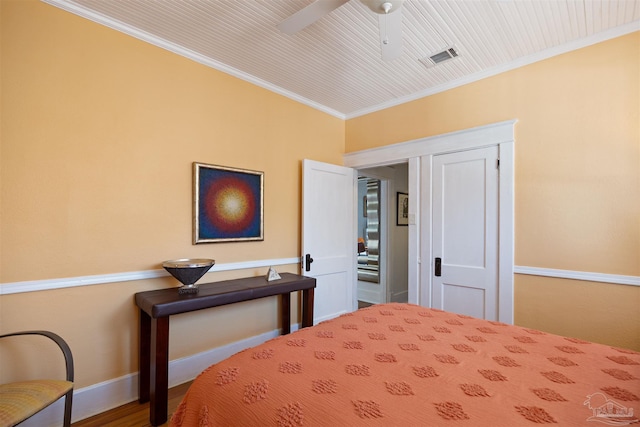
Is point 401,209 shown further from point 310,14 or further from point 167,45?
point 167,45

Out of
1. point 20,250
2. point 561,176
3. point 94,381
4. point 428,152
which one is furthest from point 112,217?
point 561,176

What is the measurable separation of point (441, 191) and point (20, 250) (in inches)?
135

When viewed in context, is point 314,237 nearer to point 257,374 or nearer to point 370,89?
point 370,89

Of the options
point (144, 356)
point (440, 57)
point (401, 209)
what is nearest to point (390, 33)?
point (440, 57)

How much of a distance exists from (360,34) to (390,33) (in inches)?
25.5

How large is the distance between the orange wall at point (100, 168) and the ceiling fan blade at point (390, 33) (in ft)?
5.39

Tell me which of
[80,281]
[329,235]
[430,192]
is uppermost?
[430,192]

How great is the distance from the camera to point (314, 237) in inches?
138

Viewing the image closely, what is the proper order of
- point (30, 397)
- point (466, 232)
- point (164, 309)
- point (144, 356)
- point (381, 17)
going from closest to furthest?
point (30, 397), point (381, 17), point (164, 309), point (144, 356), point (466, 232)

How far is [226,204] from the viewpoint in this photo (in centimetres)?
283

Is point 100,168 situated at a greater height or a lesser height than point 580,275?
greater

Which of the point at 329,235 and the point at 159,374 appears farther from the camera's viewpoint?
the point at 329,235

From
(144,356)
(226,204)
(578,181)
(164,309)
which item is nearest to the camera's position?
(164,309)

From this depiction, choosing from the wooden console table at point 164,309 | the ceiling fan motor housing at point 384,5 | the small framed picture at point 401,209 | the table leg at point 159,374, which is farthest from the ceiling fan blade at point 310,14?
the small framed picture at point 401,209
